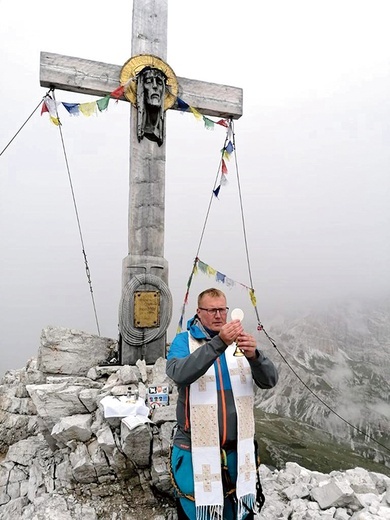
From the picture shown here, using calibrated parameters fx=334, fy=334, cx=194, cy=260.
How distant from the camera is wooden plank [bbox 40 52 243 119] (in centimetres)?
669

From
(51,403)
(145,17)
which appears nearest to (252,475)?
(51,403)

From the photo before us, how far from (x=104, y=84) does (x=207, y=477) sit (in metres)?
7.27

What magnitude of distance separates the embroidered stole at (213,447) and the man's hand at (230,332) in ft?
1.78

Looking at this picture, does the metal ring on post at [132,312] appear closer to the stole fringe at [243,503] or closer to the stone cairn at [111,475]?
the stone cairn at [111,475]

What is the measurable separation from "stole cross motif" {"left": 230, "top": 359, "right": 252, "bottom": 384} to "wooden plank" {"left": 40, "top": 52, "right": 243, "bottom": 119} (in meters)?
6.36

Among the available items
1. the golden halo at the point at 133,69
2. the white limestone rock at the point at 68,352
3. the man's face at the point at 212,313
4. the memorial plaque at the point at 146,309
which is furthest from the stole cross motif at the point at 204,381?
the golden halo at the point at 133,69

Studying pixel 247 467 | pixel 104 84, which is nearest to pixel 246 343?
pixel 247 467

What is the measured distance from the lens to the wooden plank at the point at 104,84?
669cm

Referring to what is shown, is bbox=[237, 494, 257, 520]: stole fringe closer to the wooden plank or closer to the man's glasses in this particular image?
the man's glasses

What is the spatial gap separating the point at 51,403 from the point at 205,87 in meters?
7.19

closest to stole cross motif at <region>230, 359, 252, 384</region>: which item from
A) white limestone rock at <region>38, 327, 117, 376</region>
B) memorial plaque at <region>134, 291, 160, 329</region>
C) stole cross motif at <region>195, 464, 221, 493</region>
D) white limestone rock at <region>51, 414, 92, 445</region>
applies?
stole cross motif at <region>195, 464, 221, 493</region>

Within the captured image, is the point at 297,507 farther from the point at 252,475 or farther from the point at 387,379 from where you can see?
the point at 387,379

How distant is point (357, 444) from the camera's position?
97.2m

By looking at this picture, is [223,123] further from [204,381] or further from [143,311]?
[204,381]
